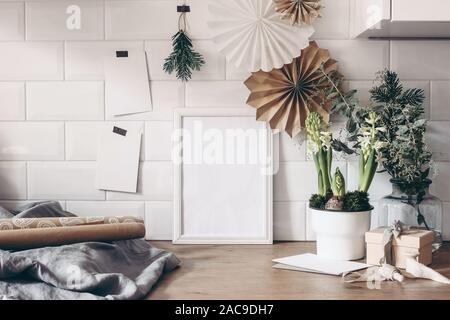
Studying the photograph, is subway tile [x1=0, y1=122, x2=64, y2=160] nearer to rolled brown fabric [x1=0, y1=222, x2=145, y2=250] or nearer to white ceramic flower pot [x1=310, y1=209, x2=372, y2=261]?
rolled brown fabric [x1=0, y1=222, x2=145, y2=250]

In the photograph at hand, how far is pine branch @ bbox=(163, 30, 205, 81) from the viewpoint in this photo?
1521 mm

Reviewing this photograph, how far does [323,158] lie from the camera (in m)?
1.42

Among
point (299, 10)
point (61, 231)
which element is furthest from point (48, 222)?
point (299, 10)

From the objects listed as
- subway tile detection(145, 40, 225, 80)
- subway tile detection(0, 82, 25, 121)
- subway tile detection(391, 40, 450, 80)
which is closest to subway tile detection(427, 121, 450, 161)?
subway tile detection(391, 40, 450, 80)

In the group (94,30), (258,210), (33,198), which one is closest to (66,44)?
(94,30)

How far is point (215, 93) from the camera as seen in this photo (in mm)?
1565

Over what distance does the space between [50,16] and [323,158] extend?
820mm

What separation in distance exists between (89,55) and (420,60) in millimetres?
886

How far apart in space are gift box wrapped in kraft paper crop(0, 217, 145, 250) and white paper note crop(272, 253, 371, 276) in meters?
0.34

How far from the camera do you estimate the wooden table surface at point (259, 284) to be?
1.08 m

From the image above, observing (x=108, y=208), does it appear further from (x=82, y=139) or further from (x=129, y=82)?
(x=129, y=82)

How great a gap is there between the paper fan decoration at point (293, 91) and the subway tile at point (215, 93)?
0.12 ft

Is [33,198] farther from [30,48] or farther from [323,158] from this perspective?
[323,158]

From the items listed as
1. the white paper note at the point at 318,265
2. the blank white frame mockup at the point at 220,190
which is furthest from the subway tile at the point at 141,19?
the white paper note at the point at 318,265
